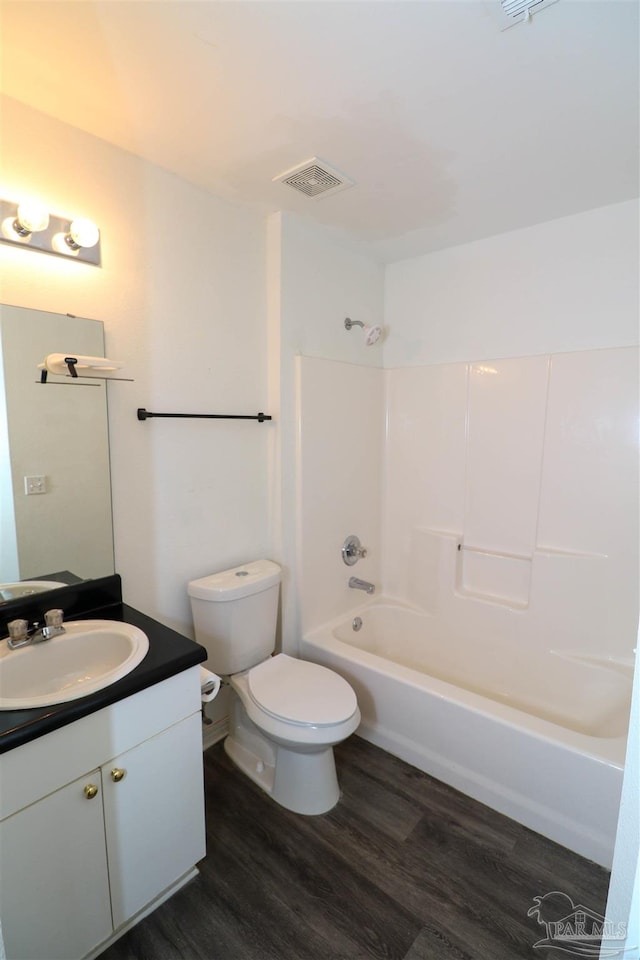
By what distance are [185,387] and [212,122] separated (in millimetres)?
904

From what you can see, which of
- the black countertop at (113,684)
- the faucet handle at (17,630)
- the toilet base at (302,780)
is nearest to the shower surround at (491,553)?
the toilet base at (302,780)

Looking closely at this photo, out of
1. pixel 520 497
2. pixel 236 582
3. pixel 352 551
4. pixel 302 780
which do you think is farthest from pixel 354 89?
pixel 302 780

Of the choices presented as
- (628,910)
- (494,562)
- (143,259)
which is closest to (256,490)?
(143,259)

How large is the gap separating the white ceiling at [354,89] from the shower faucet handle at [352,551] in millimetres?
1675

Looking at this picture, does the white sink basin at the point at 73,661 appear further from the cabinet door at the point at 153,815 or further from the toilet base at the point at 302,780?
the toilet base at the point at 302,780

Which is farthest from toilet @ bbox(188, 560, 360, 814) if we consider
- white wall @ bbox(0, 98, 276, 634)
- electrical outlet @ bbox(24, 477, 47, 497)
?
electrical outlet @ bbox(24, 477, 47, 497)

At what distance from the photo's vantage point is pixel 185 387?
1.90 metres

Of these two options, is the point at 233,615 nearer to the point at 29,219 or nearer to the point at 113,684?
the point at 113,684

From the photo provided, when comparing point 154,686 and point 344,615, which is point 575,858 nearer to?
point 344,615

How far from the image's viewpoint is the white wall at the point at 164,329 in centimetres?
147

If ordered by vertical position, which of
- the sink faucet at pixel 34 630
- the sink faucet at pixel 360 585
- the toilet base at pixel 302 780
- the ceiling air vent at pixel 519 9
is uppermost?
the ceiling air vent at pixel 519 9

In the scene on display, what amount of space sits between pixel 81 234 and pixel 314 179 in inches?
34.7

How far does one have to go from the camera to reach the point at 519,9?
3.40 ft

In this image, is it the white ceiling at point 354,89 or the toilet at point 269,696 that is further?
the toilet at point 269,696
